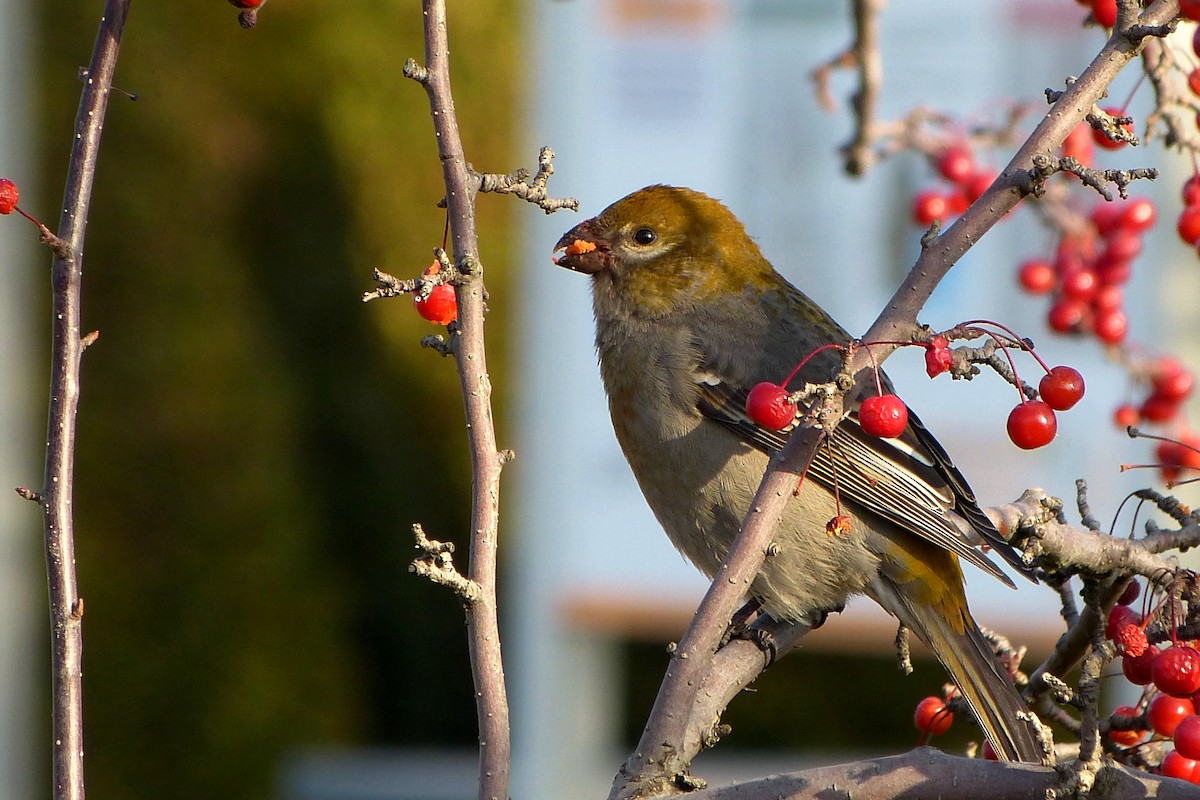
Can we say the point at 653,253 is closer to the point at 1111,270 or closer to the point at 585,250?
the point at 585,250

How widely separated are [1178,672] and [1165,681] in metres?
0.02

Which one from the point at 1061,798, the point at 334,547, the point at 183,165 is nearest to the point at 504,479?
the point at 334,547

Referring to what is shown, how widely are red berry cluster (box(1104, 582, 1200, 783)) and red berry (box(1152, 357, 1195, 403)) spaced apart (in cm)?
87

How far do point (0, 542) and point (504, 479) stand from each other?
2.36 metres

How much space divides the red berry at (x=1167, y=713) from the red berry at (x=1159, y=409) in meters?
1.02

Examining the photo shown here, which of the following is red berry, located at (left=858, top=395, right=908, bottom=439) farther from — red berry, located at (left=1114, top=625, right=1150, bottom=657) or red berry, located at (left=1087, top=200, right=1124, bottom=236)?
red berry, located at (left=1087, top=200, right=1124, bottom=236)

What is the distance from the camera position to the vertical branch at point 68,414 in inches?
55.5

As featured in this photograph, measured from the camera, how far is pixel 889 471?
8.86ft

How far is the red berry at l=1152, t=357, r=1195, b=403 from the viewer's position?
8.50 feet

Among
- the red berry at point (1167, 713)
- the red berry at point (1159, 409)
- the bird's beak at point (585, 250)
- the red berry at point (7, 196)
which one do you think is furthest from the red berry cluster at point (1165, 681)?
the bird's beak at point (585, 250)

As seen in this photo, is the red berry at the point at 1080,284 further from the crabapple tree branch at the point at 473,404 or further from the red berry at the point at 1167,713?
the crabapple tree branch at the point at 473,404

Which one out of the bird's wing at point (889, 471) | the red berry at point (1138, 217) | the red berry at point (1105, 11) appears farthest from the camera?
the red berry at point (1138, 217)

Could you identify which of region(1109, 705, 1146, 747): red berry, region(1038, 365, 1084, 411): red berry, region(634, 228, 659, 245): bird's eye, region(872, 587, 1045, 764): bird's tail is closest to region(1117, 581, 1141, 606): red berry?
region(1109, 705, 1146, 747): red berry

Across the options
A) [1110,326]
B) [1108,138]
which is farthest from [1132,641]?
[1110,326]
